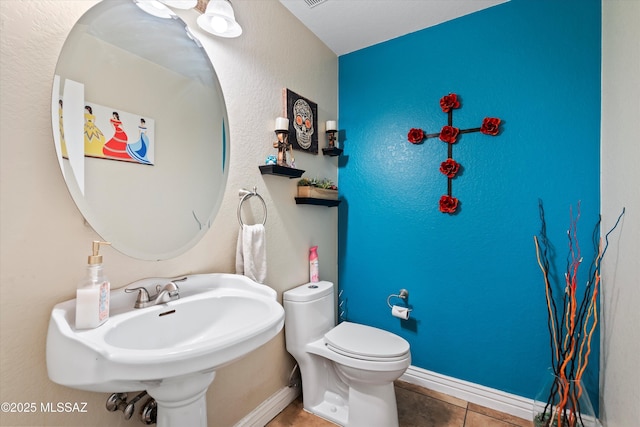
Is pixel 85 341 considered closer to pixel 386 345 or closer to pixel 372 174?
pixel 386 345

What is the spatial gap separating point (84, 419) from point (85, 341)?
1.41ft

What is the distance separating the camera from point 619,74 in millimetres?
1249

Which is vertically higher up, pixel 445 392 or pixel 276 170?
pixel 276 170

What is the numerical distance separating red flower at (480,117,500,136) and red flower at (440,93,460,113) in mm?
203

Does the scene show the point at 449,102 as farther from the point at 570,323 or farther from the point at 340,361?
the point at 340,361

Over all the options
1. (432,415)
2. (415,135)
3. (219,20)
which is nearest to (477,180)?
(415,135)

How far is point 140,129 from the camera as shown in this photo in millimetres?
1063

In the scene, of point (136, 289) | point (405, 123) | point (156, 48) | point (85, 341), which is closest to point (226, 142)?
point (156, 48)

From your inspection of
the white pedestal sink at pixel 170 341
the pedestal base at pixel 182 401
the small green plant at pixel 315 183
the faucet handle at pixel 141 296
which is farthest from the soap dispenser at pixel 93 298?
the small green plant at pixel 315 183

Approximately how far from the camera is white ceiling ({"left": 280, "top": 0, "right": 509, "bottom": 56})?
170 cm

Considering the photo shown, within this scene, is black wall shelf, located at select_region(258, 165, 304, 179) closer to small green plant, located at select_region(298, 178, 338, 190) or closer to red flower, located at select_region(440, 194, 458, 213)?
small green plant, located at select_region(298, 178, 338, 190)

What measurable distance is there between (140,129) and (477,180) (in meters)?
1.75

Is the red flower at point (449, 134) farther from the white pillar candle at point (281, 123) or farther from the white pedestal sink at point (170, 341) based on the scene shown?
the white pedestal sink at point (170, 341)

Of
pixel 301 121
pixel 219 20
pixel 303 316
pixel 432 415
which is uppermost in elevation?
pixel 219 20
